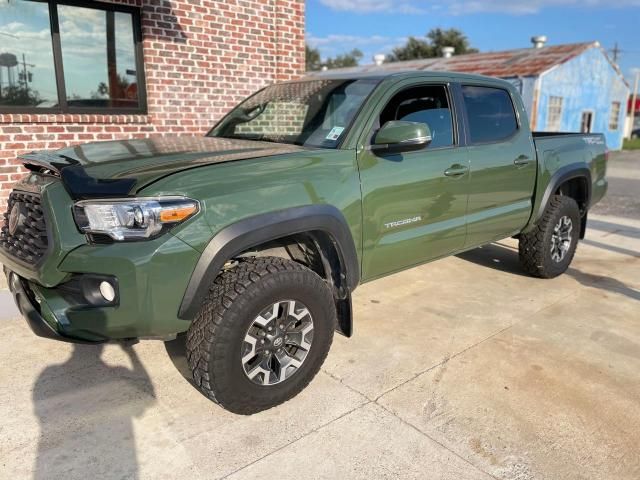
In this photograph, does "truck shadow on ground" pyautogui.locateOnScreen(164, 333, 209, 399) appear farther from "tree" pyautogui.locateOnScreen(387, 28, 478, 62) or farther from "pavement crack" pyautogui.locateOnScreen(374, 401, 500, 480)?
"tree" pyautogui.locateOnScreen(387, 28, 478, 62)

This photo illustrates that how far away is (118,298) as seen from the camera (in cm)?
233

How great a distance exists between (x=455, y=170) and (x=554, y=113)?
60.0 feet

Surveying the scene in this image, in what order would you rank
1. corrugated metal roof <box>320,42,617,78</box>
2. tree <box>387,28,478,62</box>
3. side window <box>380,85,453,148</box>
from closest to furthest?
1. side window <box>380,85,453,148</box>
2. corrugated metal roof <box>320,42,617,78</box>
3. tree <box>387,28,478,62</box>

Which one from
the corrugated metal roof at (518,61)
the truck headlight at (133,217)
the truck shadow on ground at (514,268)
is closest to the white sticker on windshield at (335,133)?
the truck headlight at (133,217)

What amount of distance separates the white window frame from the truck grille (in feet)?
64.2

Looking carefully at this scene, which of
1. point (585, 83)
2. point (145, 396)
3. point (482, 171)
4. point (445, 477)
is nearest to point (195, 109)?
point (482, 171)

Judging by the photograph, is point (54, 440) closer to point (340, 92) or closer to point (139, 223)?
point (139, 223)

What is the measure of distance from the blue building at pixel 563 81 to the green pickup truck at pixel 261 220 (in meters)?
14.9

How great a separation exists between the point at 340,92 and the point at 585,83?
20.8m

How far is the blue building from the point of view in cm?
1855

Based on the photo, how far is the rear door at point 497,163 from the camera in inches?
155

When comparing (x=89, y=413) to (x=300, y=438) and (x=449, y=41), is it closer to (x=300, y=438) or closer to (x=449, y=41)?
(x=300, y=438)

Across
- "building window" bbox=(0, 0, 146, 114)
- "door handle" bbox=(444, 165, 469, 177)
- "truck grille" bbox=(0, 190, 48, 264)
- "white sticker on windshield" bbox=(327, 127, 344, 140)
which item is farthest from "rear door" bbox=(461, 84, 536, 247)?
"building window" bbox=(0, 0, 146, 114)

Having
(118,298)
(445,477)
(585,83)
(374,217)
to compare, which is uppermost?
(585,83)
